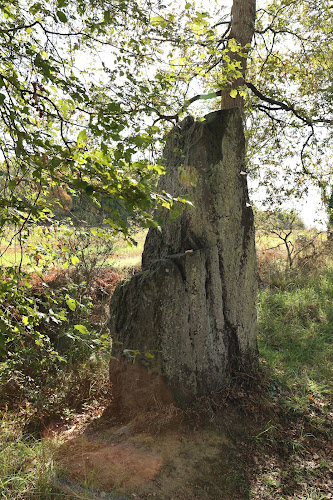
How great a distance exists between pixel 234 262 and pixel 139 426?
96.5 inches

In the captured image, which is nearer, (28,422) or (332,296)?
(28,422)

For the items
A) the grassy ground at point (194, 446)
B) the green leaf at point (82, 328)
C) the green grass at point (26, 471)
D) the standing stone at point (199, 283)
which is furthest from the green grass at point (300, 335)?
the green leaf at point (82, 328)

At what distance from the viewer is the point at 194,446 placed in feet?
13.2

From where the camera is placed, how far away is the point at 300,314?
25.1 ft

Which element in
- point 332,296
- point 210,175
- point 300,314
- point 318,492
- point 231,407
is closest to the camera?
point 318,492

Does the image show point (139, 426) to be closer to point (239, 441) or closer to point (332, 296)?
point (239, 441)

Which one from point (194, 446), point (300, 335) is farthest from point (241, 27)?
point (194, 446)

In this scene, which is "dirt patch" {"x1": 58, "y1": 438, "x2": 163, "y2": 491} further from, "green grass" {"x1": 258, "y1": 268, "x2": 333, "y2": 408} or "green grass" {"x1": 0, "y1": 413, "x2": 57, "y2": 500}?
"green grass" {"x1": 258, "y1": 268, "x2": 333, "y2": 408}

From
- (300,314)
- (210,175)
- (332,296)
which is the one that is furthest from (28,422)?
(332,296)

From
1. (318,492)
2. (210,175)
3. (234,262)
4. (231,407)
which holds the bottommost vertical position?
(318,492)

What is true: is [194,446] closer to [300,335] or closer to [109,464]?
[109,464]

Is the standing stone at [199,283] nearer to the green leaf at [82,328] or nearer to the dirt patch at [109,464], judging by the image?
the dirt patch at [109,464]

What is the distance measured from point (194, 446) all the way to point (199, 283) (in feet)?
6.19

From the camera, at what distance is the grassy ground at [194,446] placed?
334 centimetres
